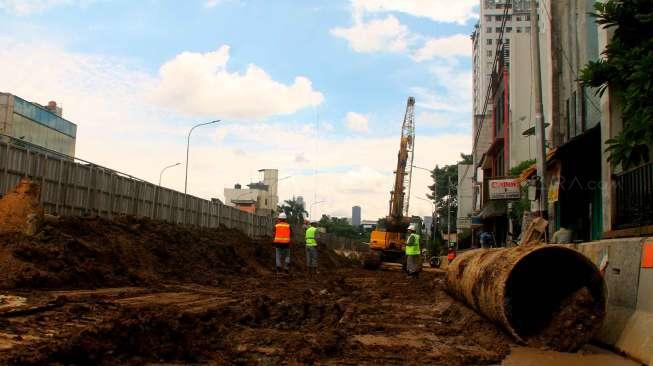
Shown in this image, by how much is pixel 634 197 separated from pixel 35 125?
1852 inches

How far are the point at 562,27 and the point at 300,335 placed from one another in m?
17.0

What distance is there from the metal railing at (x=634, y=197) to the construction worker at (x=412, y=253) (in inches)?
381

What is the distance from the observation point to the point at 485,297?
7.44 m

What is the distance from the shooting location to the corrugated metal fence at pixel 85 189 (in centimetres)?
1434

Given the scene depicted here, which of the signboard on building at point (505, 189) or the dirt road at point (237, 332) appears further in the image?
the signboard on building at point (505, 189)

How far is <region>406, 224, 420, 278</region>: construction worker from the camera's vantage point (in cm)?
1895

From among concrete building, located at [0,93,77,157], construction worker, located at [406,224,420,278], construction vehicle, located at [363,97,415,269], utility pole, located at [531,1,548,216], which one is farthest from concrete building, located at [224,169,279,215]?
utility pole, located at [531,1,548,216]

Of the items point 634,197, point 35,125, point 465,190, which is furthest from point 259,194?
point 634,197

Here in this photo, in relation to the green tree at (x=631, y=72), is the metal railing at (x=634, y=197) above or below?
below

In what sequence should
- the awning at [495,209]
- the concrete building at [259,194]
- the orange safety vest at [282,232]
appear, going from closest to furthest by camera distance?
→ the orange safety vest at [282,232] → the awning at [495,209] → the concrete building at [259,194]

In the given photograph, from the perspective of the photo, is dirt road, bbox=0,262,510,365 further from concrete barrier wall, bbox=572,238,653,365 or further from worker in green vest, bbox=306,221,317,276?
worker in green vest, bbox=306,221,317,276

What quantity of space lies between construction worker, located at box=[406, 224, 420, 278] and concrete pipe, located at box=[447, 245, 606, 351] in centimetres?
1014

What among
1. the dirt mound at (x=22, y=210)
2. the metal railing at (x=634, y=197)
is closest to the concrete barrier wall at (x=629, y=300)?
the metal railing at (x=634, y=197)

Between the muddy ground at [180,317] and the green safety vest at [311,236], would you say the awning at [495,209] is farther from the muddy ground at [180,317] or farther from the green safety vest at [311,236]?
the muddy ground at [180,317]
